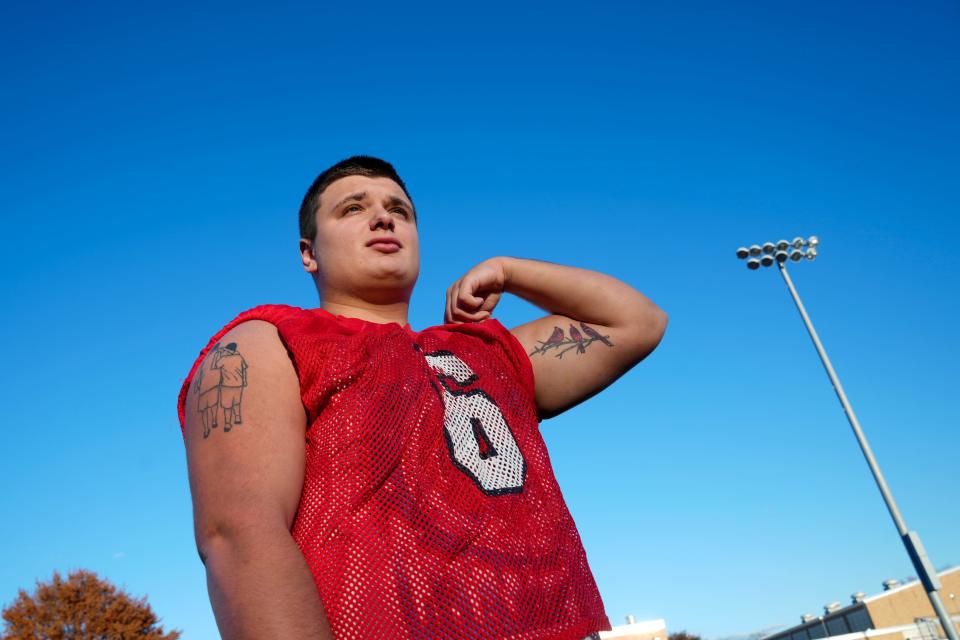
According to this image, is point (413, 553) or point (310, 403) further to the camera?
point (310, 403)

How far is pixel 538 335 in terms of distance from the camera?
108 inches

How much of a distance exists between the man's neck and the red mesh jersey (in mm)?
359

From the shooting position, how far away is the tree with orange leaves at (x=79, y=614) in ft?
A: 68.6

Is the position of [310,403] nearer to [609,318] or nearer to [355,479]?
[355,479]

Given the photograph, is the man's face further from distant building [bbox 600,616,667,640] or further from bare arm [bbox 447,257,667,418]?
distant building [bbox 600,616,667,640]

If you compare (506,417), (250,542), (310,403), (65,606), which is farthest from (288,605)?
(65,606)

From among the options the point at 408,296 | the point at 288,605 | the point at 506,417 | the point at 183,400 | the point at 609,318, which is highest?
the point at 408,296

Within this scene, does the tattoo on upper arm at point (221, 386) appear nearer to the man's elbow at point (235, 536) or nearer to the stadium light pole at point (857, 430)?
the man's elbow at point (235, 536)

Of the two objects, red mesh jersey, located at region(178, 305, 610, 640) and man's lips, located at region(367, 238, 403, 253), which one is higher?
man's lips, located at region(367, 238, 403, 253)

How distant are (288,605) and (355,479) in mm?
353

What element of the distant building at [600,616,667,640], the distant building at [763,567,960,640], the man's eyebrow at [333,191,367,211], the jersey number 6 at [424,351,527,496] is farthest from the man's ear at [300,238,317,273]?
the distant building at [763,567,960,640]

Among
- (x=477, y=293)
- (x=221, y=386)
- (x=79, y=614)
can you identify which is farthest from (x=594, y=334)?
(x=79, y=614)

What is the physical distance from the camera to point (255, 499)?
59.9 inches

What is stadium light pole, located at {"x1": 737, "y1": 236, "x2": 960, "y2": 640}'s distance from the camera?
35.1ft
